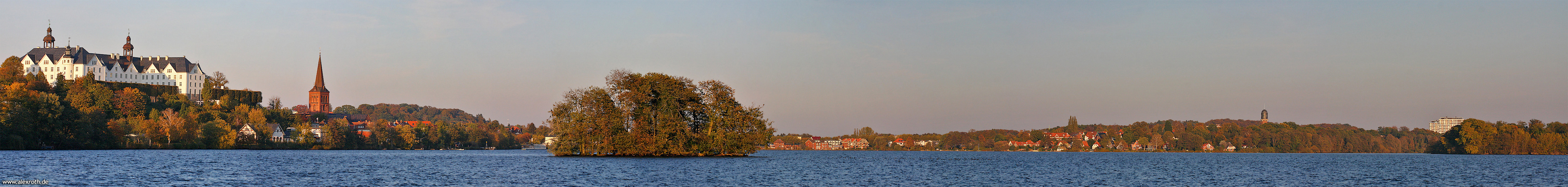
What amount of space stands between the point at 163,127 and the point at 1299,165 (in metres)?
96.5

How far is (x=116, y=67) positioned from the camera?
131375mm

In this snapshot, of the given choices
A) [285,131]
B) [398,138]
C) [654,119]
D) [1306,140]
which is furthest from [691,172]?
[1306,140]

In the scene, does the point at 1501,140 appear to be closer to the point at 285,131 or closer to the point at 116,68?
the point at 285,131

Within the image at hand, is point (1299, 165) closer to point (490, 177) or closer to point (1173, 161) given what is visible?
point (1173, 161)

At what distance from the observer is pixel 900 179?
43188mm

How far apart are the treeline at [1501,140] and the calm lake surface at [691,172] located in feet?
155

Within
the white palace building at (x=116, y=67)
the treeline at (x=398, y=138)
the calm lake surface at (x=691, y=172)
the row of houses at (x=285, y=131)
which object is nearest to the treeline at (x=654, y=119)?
the calm lake surface at (x=691, y=172)

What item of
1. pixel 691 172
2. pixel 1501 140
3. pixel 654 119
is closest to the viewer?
pixel 691 172

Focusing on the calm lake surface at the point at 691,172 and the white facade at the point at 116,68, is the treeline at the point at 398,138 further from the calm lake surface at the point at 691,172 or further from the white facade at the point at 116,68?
the calm lake surface at the point at 691,172

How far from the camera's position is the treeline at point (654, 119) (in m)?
64.3

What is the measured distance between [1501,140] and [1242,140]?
155 feet

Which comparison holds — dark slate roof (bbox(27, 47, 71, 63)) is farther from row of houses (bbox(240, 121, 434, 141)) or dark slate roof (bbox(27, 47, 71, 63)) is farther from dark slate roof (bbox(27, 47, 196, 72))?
row of houses (bbox(240, 121, 434, 141))

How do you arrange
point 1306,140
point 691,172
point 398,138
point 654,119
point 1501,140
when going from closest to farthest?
point 691,172
point 654,119
point 1501,140
point 398,138
point 1306,140

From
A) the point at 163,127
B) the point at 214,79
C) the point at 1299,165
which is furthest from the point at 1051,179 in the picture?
the point at 214,79
